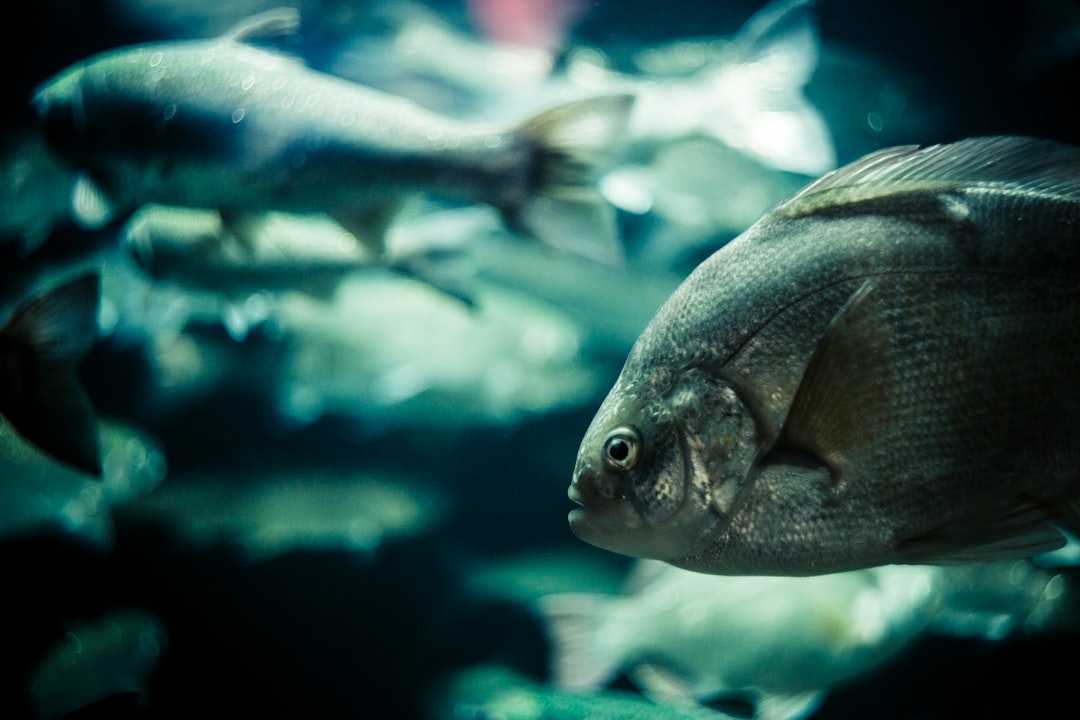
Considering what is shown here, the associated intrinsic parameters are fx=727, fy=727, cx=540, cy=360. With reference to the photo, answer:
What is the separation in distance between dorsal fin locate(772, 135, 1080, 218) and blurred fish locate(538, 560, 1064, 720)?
220 cm

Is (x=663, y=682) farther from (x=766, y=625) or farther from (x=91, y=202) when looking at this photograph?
(x=91, y=202)

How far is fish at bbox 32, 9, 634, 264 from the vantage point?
196cm

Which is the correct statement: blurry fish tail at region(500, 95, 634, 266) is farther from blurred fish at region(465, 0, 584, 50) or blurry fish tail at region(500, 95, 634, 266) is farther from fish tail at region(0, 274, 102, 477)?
blurred fish at region(465, 0, 584, 50)

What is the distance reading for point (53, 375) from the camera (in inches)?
79.7

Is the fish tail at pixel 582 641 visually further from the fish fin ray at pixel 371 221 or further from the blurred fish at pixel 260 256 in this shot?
the fish fin ray at pixel 371 221

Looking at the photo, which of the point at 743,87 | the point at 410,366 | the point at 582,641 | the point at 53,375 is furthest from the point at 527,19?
the point at 582,641

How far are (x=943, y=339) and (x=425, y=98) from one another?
352 centimetres

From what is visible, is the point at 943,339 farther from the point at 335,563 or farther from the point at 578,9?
the point at 335,563

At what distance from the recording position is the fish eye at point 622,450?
1.08m

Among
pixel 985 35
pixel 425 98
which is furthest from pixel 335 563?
pixel 985 35

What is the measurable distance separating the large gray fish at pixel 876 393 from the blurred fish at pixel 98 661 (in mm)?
5293

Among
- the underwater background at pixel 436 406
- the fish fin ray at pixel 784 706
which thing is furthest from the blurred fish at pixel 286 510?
the fish fin ray at pixel 784 706

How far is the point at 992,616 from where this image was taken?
3605mm

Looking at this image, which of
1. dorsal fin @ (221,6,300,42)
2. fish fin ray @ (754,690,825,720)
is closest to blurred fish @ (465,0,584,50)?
dorsal fin @ (221,6,300,42)
